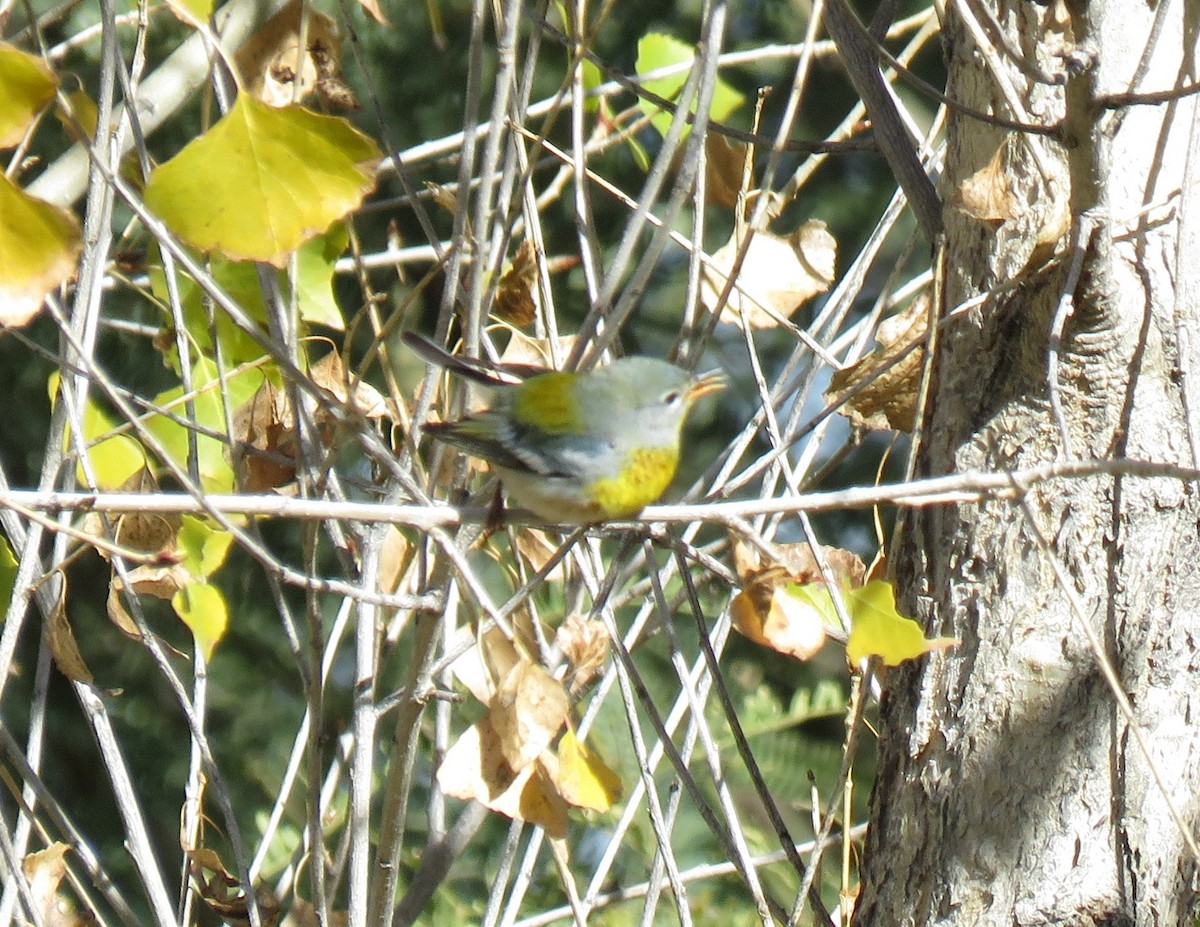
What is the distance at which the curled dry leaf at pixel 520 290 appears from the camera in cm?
224

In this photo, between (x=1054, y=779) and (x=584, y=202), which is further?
(x=584, y=202)

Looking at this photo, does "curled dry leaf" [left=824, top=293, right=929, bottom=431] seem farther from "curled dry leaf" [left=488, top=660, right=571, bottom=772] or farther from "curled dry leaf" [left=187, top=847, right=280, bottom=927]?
"curled dry leaf" [left=187, top=847, right=280, bottom=927]

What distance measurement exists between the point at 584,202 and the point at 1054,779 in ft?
3.85

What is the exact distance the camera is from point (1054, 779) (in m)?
1.83

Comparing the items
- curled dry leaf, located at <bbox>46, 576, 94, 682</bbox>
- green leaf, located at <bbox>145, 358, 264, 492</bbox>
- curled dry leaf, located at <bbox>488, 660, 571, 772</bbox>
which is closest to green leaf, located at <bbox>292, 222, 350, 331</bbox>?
green leaf, located at <bbox>145, 358, 264, 492</bbox>

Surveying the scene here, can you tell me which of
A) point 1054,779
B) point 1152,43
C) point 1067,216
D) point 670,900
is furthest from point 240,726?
point 1152,43

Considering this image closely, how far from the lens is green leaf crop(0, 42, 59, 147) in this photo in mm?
1220

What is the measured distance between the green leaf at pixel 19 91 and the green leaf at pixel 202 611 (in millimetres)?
1017

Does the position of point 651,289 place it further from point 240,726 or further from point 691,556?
point 691,556

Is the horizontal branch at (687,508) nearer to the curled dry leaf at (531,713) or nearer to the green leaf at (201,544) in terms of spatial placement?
the curled dry leaf at (531,713)

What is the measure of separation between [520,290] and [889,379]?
28.0 inches

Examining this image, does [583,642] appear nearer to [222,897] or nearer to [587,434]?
[587,434]

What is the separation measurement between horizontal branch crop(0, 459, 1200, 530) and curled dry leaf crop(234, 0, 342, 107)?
0.82m

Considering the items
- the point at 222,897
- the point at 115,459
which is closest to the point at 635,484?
the point at 115,459
